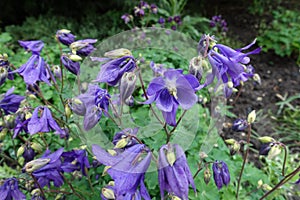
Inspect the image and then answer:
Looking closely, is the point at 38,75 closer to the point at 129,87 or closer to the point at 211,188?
the point at 129,87

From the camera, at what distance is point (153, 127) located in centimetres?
125

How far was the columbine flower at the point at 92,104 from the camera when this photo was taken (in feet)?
3.70

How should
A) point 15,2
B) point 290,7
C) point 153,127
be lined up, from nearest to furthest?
point 153,127, point 15,2, point 290,7

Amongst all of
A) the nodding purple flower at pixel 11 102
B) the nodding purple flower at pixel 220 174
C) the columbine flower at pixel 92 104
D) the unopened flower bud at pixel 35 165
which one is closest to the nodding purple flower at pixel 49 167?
the unopened flower bud at pixel 35 165

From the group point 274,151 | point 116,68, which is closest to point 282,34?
point 274,151

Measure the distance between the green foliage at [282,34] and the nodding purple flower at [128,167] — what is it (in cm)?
409

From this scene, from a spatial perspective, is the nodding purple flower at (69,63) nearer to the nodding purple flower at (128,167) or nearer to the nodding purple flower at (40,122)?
the nodding purple flower at (40,122)

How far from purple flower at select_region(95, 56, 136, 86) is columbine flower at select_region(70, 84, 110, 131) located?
0.59 ft

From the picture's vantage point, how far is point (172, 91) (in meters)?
0.88

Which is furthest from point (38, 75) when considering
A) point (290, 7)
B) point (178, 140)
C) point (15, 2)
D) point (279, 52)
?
point (290, 7)

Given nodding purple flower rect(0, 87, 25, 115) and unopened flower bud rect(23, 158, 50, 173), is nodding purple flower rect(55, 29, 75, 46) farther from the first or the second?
unopened flower bud rect(23, 158, 50, 173)

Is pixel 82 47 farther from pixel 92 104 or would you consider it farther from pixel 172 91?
pixel 172 91

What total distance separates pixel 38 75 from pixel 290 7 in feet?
17.6

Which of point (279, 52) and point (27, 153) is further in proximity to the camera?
point (279, 52)
